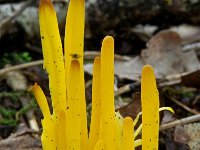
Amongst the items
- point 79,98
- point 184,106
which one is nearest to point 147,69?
point 79,98

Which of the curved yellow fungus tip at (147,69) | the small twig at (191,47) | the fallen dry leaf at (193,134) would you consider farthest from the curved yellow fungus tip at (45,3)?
the small twig at (191,47)

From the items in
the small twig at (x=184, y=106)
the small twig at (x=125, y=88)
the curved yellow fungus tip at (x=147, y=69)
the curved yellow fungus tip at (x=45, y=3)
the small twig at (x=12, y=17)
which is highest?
the curved yellow fungus tip at (x=45, y=3)

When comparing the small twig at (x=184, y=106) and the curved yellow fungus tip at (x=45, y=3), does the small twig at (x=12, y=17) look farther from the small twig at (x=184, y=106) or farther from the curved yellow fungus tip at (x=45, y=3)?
the curved yellow fungus tip at (x=45, y=3)

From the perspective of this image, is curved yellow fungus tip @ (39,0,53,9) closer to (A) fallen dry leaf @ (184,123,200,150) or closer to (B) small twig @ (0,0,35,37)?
(A) fallen dry leaf @ (184,123,200,150)

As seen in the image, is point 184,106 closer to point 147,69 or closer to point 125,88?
point 125,88

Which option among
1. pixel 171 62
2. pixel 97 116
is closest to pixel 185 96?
pixel 171 62

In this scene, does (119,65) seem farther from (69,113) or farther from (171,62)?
Result: (69,113)

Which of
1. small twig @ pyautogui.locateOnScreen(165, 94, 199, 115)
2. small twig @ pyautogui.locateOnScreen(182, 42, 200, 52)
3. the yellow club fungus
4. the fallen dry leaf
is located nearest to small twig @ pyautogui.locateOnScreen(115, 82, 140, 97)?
small twig @ pyautogui.locateOnScreen(165, 94, 199, 115)

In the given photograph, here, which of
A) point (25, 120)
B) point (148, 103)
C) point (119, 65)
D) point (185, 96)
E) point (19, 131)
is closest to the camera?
point (148, 103)


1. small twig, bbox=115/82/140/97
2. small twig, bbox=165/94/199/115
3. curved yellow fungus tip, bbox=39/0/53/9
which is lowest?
small twig, bbox=165/94/199/115
